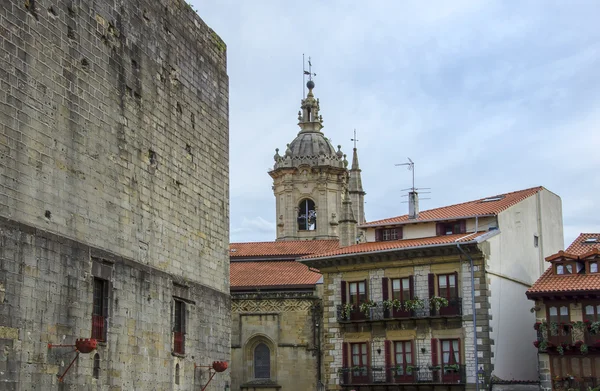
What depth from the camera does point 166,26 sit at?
32.2m

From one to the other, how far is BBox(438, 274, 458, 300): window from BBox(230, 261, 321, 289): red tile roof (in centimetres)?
1324

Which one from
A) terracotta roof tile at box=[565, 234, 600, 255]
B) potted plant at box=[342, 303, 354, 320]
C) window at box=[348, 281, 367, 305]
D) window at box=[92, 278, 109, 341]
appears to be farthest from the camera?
window at box=[348, 281, 367, 305]

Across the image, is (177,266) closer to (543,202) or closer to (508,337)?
(508,337)

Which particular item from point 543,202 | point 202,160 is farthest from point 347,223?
point 202,160

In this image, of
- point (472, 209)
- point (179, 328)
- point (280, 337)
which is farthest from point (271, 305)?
point (179, 328)

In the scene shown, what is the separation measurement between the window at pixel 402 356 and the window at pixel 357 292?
2.59 meters

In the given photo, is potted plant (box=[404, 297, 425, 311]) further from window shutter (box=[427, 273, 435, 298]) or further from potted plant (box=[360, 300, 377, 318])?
potted plant (box=[360, 300, 377, 318])

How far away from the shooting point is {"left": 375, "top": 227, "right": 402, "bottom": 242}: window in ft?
141

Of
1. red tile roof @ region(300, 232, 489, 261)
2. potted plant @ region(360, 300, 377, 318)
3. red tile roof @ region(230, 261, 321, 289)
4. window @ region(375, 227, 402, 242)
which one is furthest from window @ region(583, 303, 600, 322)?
red tile roof @ region(230, 261, 321, 289)

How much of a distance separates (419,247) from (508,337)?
5.12 m

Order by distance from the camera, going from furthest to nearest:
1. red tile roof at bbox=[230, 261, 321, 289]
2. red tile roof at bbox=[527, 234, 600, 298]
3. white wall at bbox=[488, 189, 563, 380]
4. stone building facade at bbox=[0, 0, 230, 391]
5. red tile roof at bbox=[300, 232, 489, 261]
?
red tile roof at bbox=[230, 261, 321, 289]
red tile roof at bbox=[300, 232, 489, 261]
white wall at bbox=[488, 189, 563, 380]
red tile roof at bbox=[527, 234, 600, 298]
stone building facade at bbox=[0, 0, 230, 391]

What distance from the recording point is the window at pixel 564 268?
124 feet

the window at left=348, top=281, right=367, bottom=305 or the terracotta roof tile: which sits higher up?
the terracotta roof tile

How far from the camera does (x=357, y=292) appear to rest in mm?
42125
